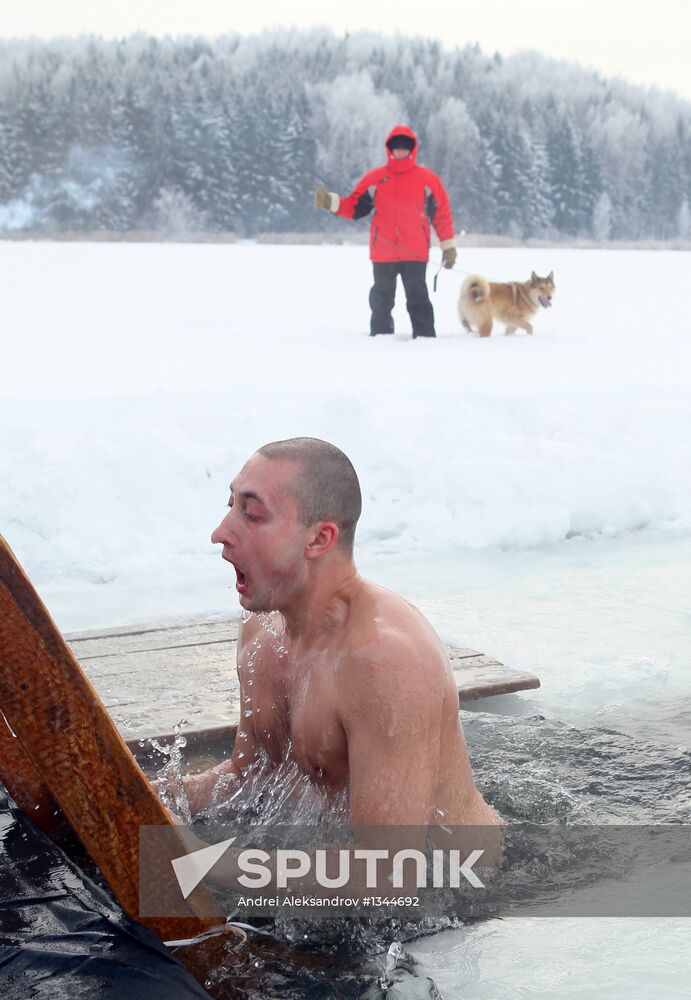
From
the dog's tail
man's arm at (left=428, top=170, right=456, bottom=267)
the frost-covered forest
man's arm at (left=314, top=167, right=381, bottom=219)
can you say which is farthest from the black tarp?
the frost-covered forest

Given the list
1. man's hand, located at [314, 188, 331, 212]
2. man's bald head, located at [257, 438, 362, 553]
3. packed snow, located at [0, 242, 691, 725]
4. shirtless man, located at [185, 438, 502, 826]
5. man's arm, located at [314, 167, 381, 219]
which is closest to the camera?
shirtless man, located at [185, 438, 502, 826]

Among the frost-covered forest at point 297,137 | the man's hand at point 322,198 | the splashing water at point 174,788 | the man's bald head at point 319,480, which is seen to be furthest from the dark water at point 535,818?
the frost-covered forest at point 297,137

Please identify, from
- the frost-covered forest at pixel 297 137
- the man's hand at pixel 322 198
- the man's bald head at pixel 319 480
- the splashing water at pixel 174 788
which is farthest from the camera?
the frost-covered forest at pixel 297 137

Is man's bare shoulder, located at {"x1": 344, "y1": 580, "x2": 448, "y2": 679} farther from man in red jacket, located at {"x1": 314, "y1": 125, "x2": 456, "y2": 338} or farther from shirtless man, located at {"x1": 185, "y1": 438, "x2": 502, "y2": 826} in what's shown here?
man in red jacket, located at {"x1": 314, "y1": 125, "x2": 456, "y2": 338}

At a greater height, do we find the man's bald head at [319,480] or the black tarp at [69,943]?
the man's bald head at [319,480]

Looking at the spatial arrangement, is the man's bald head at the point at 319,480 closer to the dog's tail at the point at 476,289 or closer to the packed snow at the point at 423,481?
the packed snow at the point at 423,481

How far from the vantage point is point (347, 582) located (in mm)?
2449

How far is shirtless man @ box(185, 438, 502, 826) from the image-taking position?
222 cm

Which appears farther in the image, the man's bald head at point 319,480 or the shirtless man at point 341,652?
the man's bald head at point 319,480

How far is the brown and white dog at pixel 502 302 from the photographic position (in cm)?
1193

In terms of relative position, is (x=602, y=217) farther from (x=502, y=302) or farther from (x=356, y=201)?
(x=356, y=201)

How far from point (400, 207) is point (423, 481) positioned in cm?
546

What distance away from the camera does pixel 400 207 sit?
11258 mm

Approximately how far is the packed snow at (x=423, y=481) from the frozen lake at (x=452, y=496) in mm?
16
